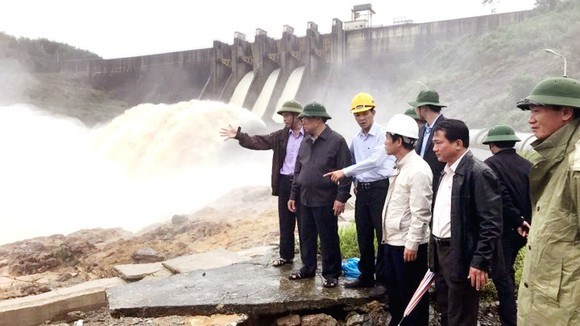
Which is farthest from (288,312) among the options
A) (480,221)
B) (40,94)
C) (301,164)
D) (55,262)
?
(40,94)

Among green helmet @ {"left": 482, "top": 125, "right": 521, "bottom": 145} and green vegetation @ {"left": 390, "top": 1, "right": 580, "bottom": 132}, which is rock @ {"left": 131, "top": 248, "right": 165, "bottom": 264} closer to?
green helmet @ {"left": 482, "top": 125, "right": 521, "bottom": 145}

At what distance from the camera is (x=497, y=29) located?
67.0 ft

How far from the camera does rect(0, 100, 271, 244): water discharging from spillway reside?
12.1 m

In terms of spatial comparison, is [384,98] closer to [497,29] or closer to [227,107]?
[497,29]

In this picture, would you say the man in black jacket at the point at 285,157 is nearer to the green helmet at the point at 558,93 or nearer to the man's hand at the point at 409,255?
the man's hand at the point at 409,255

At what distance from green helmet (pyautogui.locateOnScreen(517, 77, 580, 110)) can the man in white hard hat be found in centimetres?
125

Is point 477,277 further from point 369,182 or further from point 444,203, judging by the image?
point 369,182

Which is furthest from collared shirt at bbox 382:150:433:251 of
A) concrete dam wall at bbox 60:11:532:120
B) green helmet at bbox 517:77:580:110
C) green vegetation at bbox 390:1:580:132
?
concrete dam wall at bbox 60:11:532:120

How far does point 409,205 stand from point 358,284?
105cm

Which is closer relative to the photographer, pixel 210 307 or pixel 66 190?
pixel 210 307

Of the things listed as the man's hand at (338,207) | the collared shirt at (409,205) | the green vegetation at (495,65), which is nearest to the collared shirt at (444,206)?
the collared shirt at (409,205)

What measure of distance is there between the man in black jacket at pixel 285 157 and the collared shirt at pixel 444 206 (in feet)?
6.15

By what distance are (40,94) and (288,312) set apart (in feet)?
96.5

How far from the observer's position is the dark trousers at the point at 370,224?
3764mm
